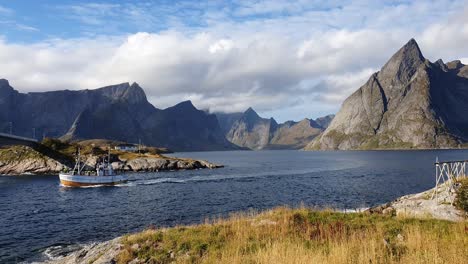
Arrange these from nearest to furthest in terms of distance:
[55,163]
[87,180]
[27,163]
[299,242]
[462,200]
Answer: [299,242] → [462,200] → [87,180] → [27,163] → [55,163]

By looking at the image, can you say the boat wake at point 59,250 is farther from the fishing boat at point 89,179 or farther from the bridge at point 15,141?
the bridge at point 15,141

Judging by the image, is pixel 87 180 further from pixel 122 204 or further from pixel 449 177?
pixel 449 177

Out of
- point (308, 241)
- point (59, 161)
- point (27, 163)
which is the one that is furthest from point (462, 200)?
point (27, 163)

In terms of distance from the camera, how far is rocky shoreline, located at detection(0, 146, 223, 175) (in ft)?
451

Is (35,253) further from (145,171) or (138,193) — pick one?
(145,171)

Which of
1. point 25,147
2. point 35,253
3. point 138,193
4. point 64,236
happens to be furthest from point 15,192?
point 25,147

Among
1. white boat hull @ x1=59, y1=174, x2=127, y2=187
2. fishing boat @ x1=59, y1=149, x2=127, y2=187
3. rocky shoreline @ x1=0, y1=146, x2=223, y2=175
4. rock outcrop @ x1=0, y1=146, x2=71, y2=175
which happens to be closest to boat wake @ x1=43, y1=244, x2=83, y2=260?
white boat hull @ x1=59, y1=174, x2=127, y2=187

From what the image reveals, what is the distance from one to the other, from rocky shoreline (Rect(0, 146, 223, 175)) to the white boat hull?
38.7m

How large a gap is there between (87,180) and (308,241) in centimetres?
9261

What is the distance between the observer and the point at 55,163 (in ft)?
458

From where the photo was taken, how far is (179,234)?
2456 centimetres

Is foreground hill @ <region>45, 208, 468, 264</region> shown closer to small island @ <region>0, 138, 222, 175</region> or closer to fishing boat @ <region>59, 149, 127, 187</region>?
fishing boat @ <region>59, 149, 127, 187</region>

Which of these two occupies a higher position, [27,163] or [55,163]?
[27,163]

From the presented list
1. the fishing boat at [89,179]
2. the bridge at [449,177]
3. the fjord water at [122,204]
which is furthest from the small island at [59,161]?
the bridge at [449,177]
